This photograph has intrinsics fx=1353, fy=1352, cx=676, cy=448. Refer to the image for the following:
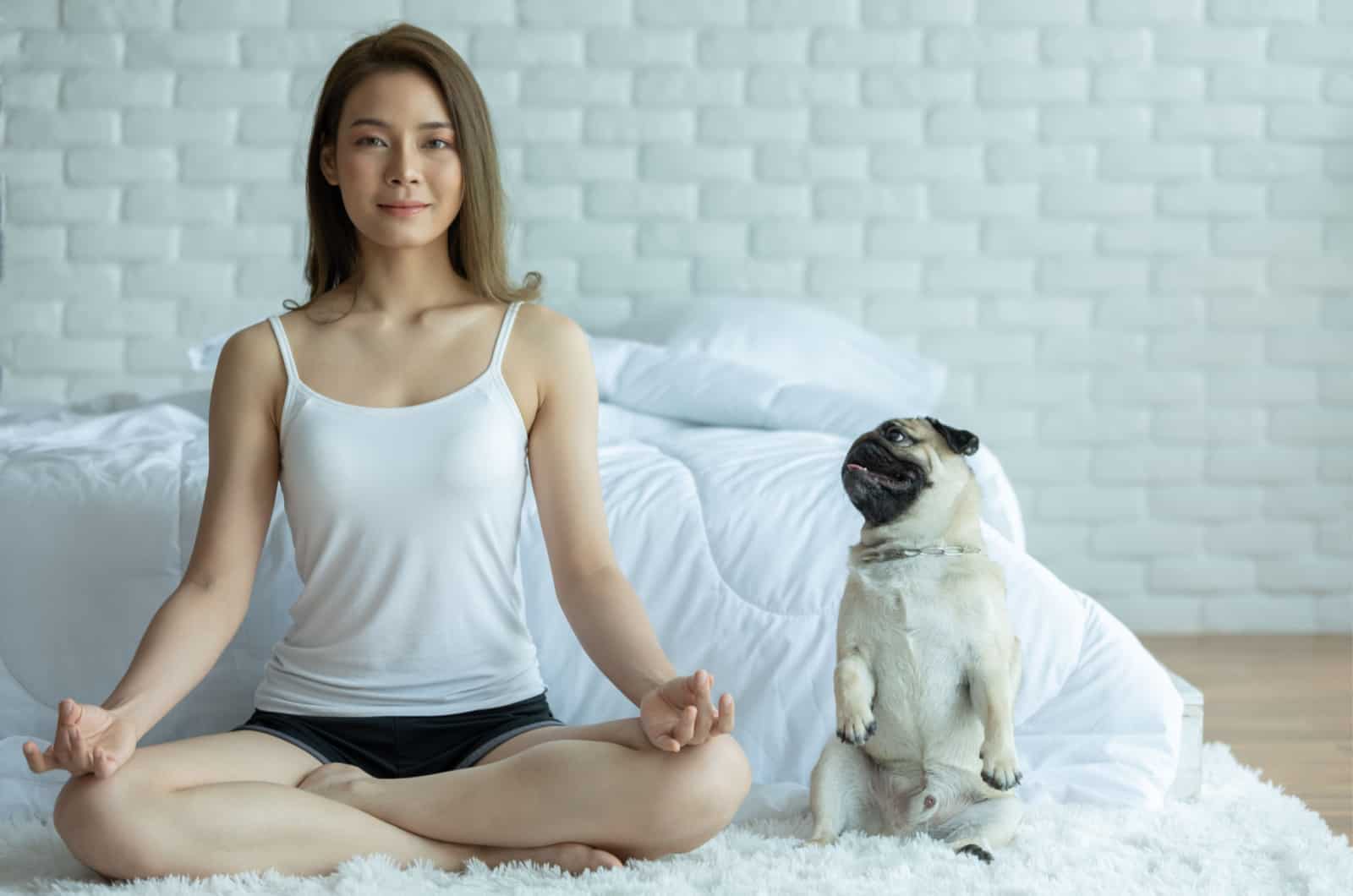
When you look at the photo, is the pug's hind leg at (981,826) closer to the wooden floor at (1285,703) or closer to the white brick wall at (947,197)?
the wooden floor at (1285,703)

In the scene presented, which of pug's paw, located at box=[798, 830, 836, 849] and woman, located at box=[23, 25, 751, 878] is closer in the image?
woman, located at box=[23, 25, 751, 878]

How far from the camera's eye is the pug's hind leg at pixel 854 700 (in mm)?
1304

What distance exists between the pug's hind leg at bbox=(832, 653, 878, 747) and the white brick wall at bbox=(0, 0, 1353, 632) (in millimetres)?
2049

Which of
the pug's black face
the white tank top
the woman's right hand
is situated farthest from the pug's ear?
the woman's right hand

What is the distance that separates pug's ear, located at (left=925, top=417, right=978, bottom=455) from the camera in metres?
1.34

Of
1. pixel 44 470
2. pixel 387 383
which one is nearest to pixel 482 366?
pixel 387 383

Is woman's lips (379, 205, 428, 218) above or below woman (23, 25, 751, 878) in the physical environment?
above

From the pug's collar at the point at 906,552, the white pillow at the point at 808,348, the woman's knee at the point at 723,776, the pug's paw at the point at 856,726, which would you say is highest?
the white pillow at the point at 808,348

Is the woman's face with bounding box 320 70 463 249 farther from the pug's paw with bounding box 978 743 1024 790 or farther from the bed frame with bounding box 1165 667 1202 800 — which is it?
the bed frame with bounding box 1165 667 1202 800

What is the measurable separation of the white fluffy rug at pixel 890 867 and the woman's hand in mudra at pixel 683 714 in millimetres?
141

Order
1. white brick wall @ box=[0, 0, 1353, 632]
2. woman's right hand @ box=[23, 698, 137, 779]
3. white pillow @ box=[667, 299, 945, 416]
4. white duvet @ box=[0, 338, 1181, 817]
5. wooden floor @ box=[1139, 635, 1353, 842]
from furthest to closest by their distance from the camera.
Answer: white brick wall @ box=[0, 0, 1353, 632]
white pillow @ box=[667, 299, 945, 416]
wooden floor @ box=[1139, 635, 1353, 842]
white duvet @ box=[0, 338, 1181, 817]
woman's right hand @ box=[23, 698, 137, 779]

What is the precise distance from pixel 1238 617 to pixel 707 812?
2.40 metres

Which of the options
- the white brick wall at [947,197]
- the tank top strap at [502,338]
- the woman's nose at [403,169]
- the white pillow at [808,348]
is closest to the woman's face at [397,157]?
the woman's nose at [403,169]

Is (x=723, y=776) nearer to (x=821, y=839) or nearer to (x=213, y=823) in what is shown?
(x=821, y=839)
